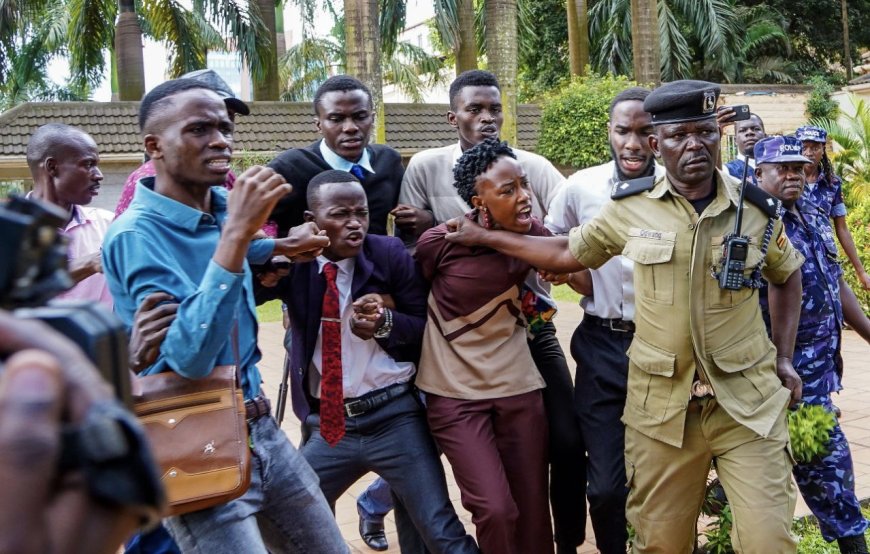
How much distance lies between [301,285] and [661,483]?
5.19ft

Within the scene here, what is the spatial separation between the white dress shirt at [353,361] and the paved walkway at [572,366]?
1.31m

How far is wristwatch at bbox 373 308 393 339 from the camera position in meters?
3.75

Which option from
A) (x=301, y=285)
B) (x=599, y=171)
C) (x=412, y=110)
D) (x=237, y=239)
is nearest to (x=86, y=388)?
(x=237, y=239)

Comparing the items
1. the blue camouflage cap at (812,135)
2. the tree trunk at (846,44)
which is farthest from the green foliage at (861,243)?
the tree trunk at (846,44)

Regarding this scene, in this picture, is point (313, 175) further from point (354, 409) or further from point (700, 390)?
point (700, 390)

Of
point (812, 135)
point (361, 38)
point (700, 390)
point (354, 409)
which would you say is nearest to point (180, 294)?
point (354, 409)

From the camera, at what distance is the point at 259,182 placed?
8.31 ft

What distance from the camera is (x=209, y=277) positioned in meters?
2.48

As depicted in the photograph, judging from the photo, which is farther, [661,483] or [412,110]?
[412,110]

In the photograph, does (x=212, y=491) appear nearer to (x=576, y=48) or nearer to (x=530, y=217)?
(x=530, y=217)

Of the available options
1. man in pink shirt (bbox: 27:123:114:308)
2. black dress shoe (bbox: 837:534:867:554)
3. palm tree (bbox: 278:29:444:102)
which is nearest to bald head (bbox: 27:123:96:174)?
man in pink shirt (bbox: 27:123:114:308)

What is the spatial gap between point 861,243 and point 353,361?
7777 millimetres

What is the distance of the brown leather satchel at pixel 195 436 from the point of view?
8.42 feet

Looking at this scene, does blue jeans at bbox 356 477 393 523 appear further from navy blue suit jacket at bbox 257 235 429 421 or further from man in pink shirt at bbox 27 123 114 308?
man in pink shirt at bbox 27 123 114 308
